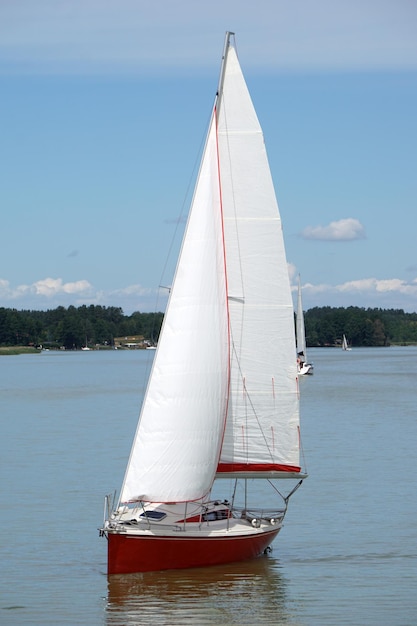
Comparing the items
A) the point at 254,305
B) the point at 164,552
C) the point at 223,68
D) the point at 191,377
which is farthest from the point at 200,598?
the point at 223,68

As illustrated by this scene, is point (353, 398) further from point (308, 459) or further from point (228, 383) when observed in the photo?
point (228, 383)

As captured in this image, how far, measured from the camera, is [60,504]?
1473 inches

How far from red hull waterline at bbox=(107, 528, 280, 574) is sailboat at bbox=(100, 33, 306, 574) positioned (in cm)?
3

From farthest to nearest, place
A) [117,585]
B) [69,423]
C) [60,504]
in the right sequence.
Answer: [69,423]
[60,504]
[117,585]

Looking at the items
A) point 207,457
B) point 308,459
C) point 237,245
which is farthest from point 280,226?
point 308,459

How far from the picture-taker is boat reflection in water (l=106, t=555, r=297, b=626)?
2361cm

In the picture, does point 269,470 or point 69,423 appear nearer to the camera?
point 269,470

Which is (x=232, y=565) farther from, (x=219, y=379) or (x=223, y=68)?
(x=223, y=68)

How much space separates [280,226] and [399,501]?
14.0 meters

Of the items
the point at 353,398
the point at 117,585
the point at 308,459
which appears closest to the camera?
the point at 117,585

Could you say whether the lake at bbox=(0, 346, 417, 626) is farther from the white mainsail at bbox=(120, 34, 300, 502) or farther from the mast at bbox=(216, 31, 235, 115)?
the mast at bbox=(216, 31, 235, 115)

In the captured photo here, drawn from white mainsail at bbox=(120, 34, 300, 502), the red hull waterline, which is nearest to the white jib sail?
white mainsail at bbox=(120, 34, 300, 502)

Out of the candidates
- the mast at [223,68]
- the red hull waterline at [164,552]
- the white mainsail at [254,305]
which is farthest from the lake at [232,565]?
the mast at [223,68]

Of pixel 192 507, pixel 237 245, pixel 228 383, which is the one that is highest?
pixel 237 245
